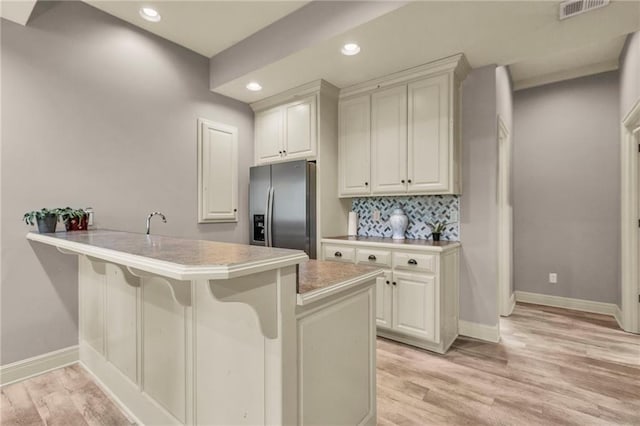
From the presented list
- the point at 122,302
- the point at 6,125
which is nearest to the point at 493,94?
the point at 122,302

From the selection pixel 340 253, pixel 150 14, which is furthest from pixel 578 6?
pixel 150 14

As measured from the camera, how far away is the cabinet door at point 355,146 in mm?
3228

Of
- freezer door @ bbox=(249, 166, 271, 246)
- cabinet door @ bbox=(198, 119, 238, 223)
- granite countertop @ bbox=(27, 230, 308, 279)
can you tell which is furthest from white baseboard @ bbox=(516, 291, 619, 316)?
granite countertop @ bbox=(27, 230, 308, 279)

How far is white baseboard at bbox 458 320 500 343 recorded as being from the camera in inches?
110

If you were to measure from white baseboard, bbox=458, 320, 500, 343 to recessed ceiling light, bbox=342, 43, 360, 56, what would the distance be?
8.70 feet

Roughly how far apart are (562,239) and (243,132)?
4181 millimetres

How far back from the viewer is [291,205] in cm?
324

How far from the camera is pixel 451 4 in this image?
1967 mm

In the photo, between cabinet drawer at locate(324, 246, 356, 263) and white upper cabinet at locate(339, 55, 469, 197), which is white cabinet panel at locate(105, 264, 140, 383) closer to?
cabinet drawer at locate(324, 246, 356, 263)

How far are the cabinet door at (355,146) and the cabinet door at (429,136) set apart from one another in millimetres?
471

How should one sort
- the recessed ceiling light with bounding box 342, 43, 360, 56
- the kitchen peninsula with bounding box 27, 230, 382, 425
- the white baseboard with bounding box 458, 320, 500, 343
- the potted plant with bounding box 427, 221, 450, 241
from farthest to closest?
the potted plant with bounding box 427, 221, 450, 241, the white baseboard with bounding box 458, 320, 500, 343, the recessed ceiling light with bounding box 342, 43, 360, 56, the kitchen peninsula with bounding box 27, 230, 382, 425

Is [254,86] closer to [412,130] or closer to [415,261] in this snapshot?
[412,130]

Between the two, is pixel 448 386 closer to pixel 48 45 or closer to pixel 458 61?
pixel 458 61

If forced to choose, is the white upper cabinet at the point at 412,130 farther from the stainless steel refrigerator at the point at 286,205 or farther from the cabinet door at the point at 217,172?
the cabinet door at the point at 217,172
